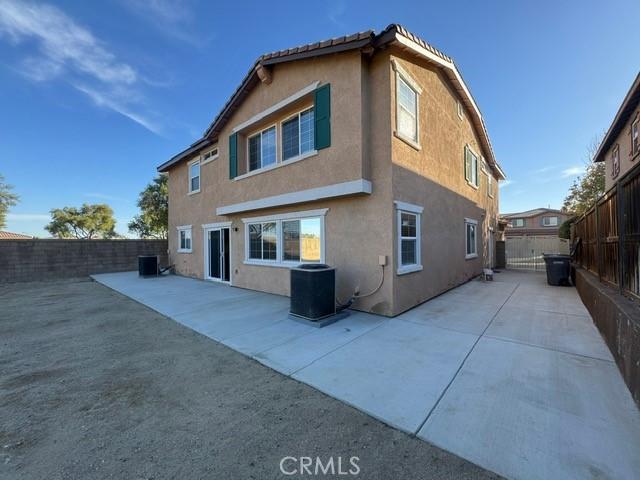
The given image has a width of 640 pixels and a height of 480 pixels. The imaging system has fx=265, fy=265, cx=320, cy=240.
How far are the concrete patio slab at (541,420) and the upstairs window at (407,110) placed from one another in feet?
17.4

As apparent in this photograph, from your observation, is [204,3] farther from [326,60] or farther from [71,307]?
[71,307]

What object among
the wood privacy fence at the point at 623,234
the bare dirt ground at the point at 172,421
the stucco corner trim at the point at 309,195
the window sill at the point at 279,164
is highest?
the window sill at the point at 279,164

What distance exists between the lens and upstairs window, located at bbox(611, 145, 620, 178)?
13.6m

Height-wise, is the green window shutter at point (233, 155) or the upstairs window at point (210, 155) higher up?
the upstairs window at point (210, 155)

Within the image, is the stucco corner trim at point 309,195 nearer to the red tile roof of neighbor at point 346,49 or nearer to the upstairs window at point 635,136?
the red tile roof of neighbor at point 346,49

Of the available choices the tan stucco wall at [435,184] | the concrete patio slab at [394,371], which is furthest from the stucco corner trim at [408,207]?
the concrete patio slab at [394,371]

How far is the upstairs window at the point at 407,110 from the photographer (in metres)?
6.60

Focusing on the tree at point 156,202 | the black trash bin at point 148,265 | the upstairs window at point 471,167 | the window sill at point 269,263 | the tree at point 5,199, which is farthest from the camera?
the tree at point 5,199

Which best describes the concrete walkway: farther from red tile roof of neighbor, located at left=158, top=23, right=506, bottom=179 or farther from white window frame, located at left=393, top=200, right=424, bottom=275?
red tile roof of neighbor, located at left=158, top=23, right=506, bottom=179

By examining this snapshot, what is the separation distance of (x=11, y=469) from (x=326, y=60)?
836 cm

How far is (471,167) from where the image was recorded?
12.1 metres

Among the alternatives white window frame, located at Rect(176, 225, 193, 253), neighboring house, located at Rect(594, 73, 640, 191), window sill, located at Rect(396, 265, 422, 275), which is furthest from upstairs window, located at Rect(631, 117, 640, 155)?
white window frame, located at Rect(176, 225, 193, 253)

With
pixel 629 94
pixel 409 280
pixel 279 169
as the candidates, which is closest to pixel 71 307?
pixel 279 169

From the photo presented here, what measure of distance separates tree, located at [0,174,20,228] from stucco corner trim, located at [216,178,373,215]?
3376 centimetres
